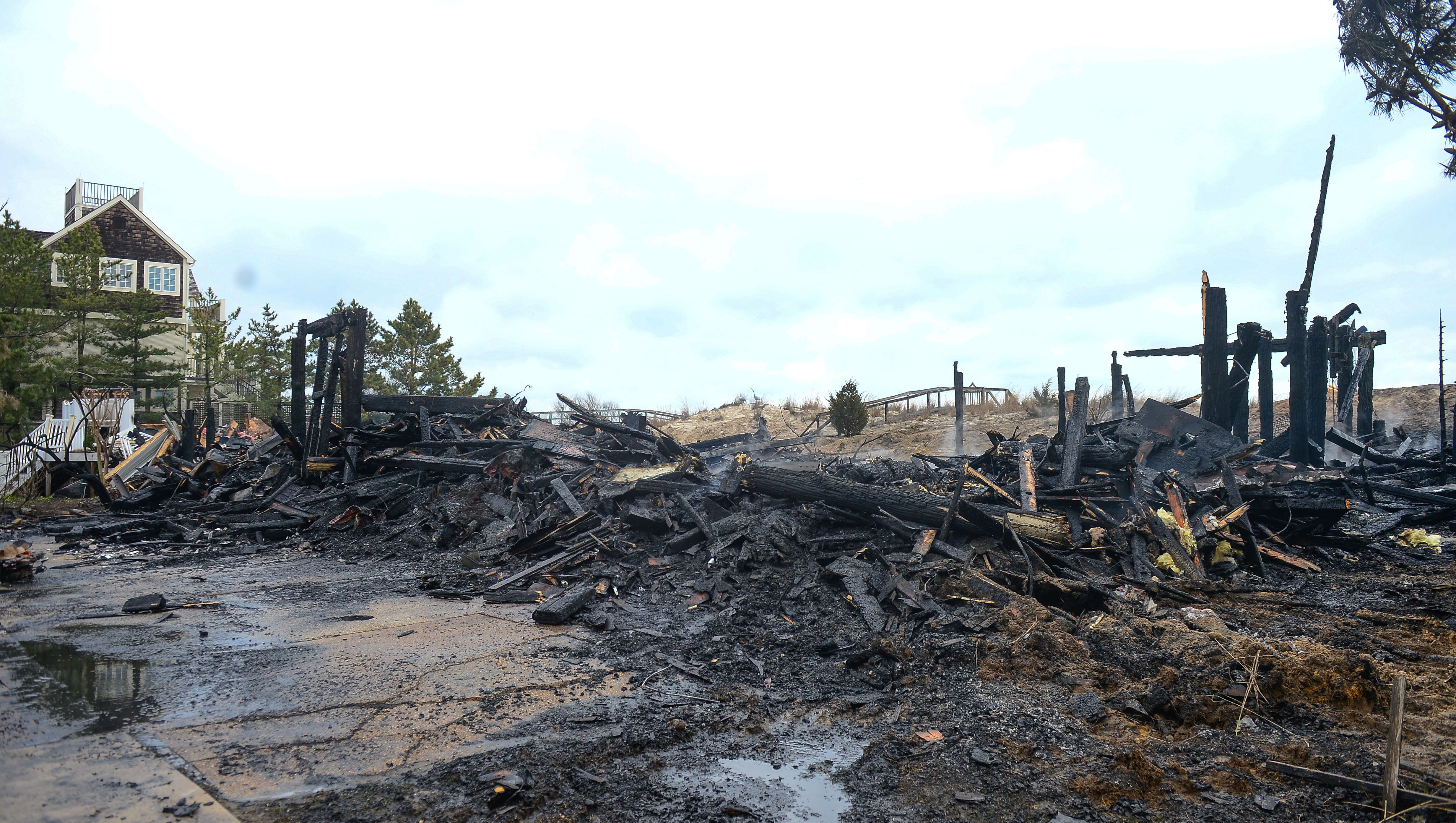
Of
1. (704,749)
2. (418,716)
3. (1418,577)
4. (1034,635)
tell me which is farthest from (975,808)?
(1418,577)

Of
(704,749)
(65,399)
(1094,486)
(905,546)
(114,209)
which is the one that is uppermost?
(114,209)

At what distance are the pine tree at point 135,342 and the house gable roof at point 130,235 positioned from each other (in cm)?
896

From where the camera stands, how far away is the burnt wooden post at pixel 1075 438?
9.25 m

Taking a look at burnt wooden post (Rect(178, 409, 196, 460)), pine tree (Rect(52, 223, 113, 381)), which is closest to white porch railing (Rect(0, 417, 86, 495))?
burnt wooden post (Rect(178, 409, 196, 460))

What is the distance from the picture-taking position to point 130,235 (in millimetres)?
38688

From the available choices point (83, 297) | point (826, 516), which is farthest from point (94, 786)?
point (83, 297)

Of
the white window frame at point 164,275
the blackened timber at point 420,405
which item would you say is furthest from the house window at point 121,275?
the blackened timber at point 420,405

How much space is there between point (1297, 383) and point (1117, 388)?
5.97 metres

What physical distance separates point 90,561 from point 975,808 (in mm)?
12348

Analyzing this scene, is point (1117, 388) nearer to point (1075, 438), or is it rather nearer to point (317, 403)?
point (1075, 438)

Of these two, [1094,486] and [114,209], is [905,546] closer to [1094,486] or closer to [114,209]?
[1094,486]

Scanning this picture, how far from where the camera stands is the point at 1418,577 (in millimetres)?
7746

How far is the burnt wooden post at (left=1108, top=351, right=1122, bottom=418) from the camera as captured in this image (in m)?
19.3

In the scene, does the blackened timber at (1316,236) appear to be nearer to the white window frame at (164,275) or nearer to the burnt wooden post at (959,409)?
the burnt wooden post at (959,409)
